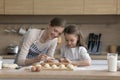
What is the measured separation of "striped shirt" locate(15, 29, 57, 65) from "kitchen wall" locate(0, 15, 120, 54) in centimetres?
170

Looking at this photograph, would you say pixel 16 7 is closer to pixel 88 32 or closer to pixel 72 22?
pixel 72 22

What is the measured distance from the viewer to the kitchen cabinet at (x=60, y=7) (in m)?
4.09

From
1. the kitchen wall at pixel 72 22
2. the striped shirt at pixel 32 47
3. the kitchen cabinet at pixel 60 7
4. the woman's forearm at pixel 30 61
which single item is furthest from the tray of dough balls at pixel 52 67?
the kitchen wall at pixel 72 22

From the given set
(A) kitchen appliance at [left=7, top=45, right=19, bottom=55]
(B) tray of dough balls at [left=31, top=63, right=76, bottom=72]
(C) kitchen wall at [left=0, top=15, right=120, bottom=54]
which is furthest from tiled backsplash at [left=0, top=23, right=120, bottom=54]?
(B) tray of dough balls at [left=31, top=63, right=76, bottom=72]

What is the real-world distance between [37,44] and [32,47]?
0.17 feet

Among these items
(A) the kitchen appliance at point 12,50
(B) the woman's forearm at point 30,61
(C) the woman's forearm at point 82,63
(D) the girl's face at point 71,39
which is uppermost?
(D) the girl's face at point 71,39

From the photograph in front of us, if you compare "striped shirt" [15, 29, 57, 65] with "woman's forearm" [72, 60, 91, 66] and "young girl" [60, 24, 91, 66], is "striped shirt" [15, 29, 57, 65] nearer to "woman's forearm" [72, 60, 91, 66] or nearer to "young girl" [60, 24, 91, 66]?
"young girl" [60, 24, 91, 66]

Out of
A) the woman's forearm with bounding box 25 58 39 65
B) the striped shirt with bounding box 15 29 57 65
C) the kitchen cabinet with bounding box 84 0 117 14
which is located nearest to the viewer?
the woman's forearm with bounding box 25 58 39 65

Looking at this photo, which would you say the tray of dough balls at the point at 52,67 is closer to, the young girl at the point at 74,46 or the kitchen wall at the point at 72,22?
the young girl at the point at 74,46

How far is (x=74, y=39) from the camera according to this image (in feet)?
8.77

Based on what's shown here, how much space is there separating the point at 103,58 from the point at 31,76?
2.18 m

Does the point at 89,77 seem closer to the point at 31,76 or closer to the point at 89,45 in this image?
the point at 31,76

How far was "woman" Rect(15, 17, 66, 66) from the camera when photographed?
2.51m

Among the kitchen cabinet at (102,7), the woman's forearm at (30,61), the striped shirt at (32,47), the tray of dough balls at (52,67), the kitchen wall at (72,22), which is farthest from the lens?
the kitchen wall at (72,22)
